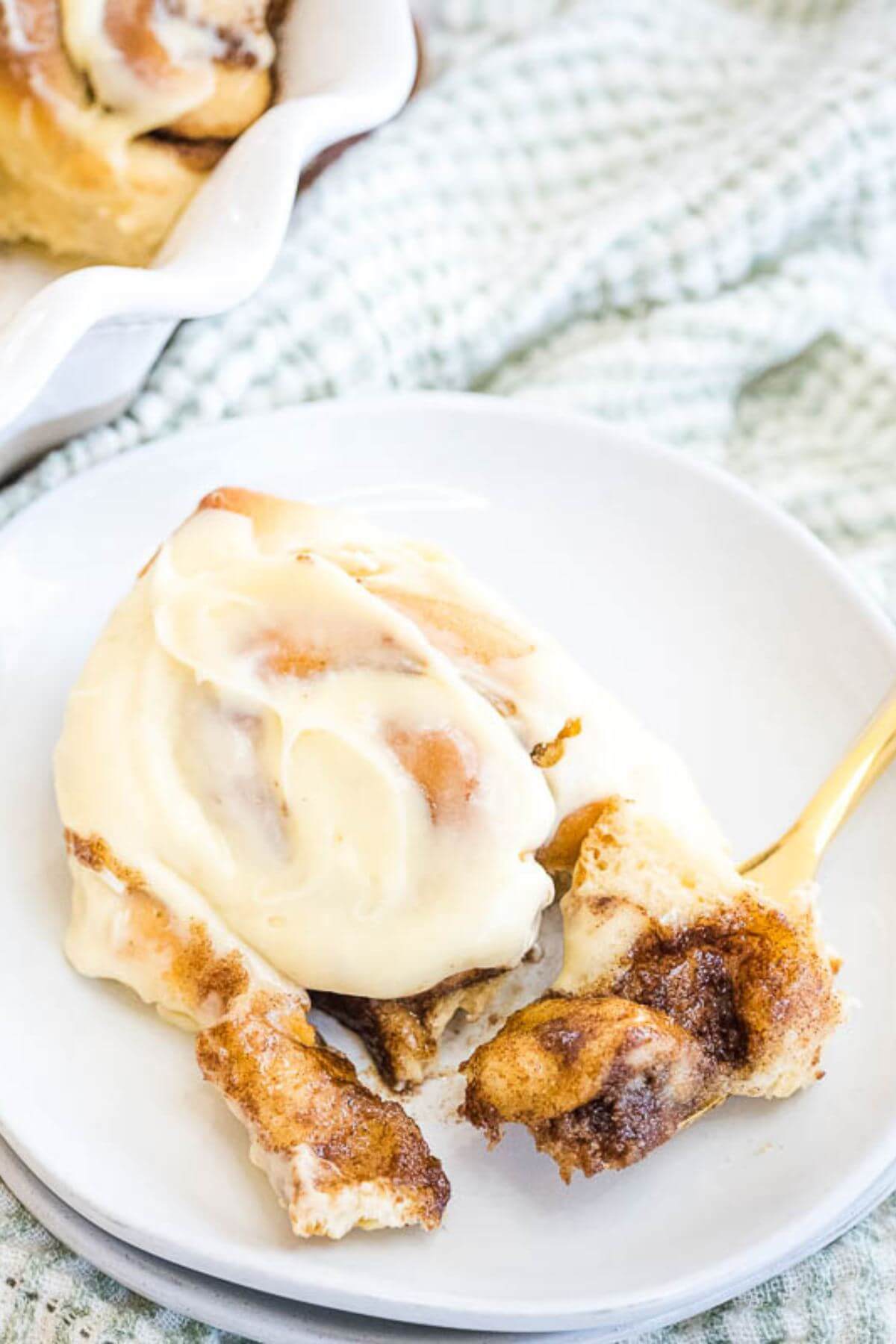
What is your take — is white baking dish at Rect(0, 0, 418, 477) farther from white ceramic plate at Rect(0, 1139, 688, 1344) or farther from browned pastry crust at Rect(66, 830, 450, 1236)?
white ceramic plate at Rect(0, 1139, 688, 1344)

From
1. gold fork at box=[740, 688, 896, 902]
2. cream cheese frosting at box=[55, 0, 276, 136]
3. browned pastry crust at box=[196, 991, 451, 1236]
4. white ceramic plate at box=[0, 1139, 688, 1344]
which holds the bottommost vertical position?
gold fork at box=[740, 688, 896, 902]

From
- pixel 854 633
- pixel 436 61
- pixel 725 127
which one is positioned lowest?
pixel 854 633

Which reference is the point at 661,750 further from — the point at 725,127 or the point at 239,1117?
the point at 725,127

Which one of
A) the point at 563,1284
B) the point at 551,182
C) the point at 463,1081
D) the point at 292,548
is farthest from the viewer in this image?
the point at 551,182

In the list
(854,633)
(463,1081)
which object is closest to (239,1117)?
(463,1081)

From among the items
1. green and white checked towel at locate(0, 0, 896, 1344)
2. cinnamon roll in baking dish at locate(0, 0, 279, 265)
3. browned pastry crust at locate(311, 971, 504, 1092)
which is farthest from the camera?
green and white checked towel at locate(0, 0, 896, 1344)

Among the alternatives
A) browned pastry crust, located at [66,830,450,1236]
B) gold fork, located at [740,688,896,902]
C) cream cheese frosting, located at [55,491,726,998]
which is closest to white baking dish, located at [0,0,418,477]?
cream cheese frosting, located at [55,491,726,998]
